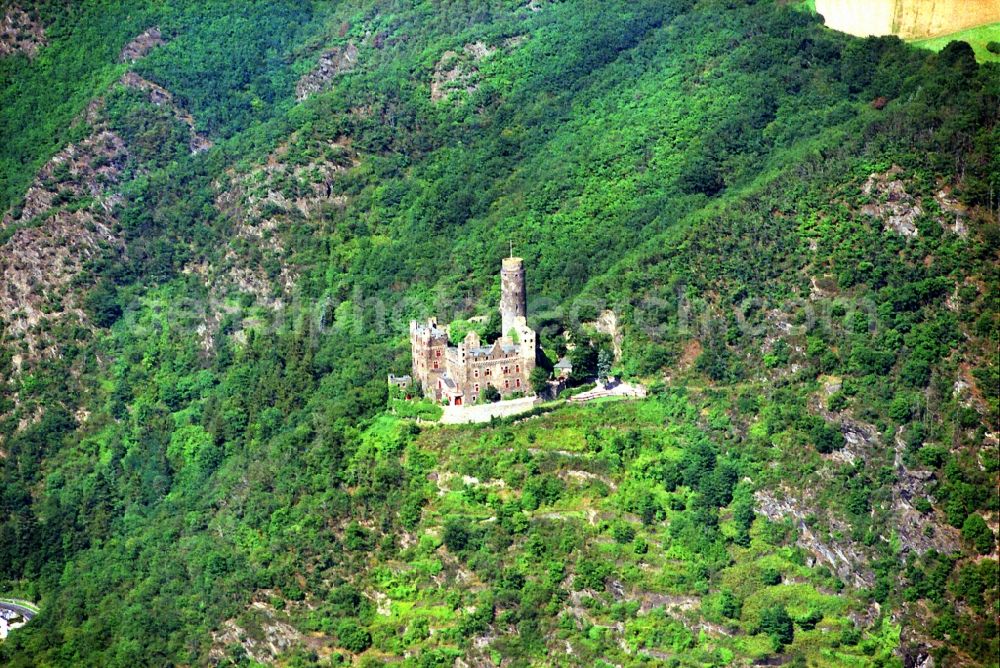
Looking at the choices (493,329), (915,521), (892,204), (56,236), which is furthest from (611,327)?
(56,236)

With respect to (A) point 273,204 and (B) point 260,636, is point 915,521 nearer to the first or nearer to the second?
(B) point 260,636

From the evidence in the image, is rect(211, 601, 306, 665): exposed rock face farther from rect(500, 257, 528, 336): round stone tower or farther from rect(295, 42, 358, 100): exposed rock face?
rect(295, 42, 358, 100): exposed rock face

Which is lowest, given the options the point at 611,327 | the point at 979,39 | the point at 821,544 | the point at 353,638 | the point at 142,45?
the point at 353,638

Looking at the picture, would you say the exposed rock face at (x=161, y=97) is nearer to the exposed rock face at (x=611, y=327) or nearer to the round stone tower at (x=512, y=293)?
the exposed rock face at (x=611, y=327)

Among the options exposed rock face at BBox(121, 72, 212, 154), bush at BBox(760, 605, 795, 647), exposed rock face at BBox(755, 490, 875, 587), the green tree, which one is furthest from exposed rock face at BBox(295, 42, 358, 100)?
bush at BBox(760, 605, 795, 647)

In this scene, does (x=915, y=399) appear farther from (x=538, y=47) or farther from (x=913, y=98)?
Result: (x=538, y=47)

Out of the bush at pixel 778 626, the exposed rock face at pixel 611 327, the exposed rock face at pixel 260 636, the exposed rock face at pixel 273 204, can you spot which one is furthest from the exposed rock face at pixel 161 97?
the bush at pixel 778 626
